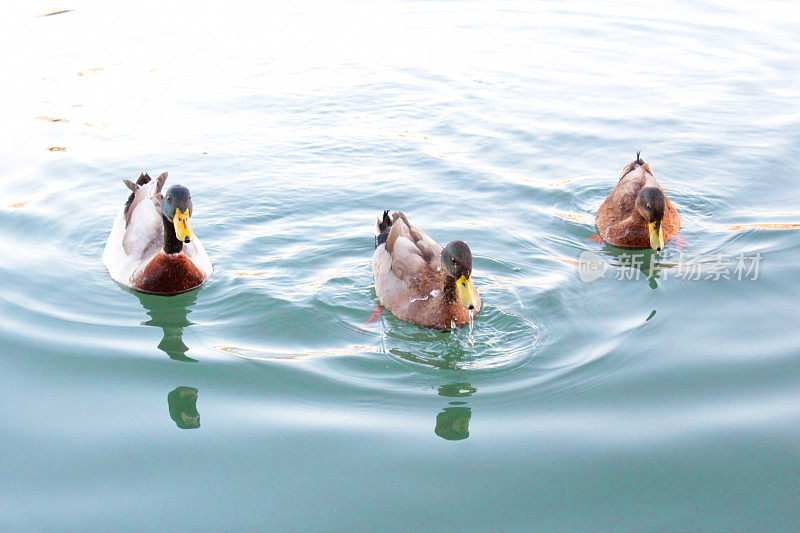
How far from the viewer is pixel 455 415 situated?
5980 mm

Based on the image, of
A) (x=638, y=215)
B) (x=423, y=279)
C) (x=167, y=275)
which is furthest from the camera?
(x=638, y=215)

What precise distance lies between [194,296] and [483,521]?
3.99 meters

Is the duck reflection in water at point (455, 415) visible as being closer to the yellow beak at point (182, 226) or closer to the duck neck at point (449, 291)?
the duck neck at point (449, 291)

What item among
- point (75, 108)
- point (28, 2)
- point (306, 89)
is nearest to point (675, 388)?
point (306, 89)

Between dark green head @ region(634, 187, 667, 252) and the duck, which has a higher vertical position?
dark green head @ region(634, 187, 667, 252)

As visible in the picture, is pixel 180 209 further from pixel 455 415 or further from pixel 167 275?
pixel 455 415

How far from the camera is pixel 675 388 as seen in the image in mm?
6203

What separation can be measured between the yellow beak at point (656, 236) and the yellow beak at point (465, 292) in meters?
2.41

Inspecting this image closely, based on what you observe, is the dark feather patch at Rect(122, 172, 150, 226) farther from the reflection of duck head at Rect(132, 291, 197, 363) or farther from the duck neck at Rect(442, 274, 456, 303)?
the duck neck at Rect(442, 274, 456, 303)

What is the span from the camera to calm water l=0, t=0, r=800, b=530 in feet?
17.2

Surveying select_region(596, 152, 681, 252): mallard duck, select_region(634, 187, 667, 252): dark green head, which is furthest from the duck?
select_region(634, 187, 667, 252): dark green head

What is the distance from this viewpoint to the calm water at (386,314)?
525 centimetres

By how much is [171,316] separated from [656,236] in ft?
15.1

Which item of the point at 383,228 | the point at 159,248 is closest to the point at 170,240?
the point at 159,248
